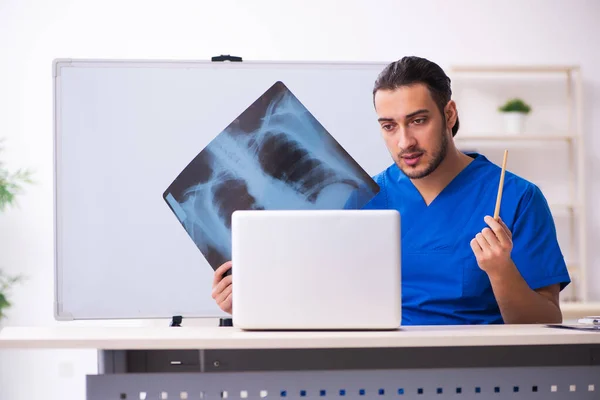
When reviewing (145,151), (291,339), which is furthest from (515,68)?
(291,339)

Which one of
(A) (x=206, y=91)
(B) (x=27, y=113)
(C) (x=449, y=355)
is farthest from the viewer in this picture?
(B) (x=27, y=113)

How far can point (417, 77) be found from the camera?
1.71m

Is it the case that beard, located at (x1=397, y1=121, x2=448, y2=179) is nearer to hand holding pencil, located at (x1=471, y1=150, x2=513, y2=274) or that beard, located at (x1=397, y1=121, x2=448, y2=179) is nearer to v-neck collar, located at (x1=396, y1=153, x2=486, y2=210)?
v-neck collar, located at (x1=396, y1=153, x2=486, y2=210)

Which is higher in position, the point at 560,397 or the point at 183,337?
the point at 183,337

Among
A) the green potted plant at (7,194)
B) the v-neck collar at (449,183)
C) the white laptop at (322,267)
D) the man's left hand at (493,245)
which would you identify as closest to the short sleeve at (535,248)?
the v-neck collar at (449,183)

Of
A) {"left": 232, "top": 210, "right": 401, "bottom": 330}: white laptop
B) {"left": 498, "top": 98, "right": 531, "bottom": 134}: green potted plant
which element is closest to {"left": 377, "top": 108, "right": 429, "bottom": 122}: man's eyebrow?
{"left": 232, "top": 210, "right": 401, "bottom": 330}: white laptop

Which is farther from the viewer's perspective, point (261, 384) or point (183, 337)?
point (261, 384)

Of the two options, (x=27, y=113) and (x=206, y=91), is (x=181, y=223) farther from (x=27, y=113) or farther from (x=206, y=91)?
(x=27, y=113)

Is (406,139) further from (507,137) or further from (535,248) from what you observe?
(507,137)

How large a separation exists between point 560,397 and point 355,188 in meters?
0.91

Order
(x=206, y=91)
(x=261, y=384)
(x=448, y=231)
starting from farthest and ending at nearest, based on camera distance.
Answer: (x=206, y=91), (x=448, y=231), (x=261, y=384)

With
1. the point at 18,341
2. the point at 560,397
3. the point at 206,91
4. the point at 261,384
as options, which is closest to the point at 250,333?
the point at 261,384

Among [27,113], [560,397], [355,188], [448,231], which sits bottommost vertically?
[560,397]

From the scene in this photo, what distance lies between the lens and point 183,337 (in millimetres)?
1133
